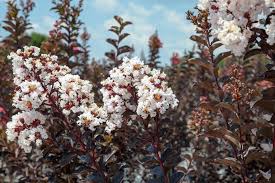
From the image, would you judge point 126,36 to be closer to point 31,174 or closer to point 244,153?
point 31,174

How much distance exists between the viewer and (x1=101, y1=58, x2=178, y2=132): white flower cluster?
3.26 meters

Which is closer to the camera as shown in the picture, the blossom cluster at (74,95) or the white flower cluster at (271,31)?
the white flower cluster at (271,31)

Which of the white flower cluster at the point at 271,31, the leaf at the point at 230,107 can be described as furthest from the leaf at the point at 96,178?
the white flower cluster at the point at 271,31

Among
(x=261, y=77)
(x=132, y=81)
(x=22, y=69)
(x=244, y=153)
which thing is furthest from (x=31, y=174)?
(x=261, y=77)

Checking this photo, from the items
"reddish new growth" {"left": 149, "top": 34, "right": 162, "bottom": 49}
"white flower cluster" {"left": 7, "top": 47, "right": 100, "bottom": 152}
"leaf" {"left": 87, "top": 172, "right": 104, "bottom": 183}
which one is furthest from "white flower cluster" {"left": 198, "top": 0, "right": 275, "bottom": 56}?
"reddish new growth" {"left": 149, "top": 34, "right": 162, "bottom": 49}

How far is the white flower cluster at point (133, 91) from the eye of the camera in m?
3.26

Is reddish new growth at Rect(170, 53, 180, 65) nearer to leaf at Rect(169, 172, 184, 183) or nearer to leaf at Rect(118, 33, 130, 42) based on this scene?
leaf at Rect(118, 33, 130, 42)

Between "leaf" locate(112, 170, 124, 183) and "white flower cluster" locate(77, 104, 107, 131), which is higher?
"white flower cluster" locate(77, 104, 107, 131)

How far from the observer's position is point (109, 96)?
3.52m

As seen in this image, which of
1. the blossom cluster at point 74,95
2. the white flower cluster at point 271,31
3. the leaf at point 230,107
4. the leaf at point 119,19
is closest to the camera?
the white flower cluster at point 271,31

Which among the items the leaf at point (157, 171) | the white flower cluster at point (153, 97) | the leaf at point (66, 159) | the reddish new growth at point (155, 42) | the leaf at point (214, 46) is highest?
the reddish new growth at point (155, 42)

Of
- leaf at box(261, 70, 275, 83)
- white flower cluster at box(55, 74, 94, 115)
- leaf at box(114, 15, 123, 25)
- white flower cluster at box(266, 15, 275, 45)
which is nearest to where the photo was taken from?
white flower cluster at box(266, 15, 275, 45)

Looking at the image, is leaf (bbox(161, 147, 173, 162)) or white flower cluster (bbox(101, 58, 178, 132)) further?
leaf (bbox(161, 147, 173, 162))

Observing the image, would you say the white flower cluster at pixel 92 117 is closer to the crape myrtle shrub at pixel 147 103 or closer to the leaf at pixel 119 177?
the crape myrtle shrub at pixel 147 103
